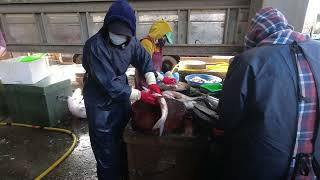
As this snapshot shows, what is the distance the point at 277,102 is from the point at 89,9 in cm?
256

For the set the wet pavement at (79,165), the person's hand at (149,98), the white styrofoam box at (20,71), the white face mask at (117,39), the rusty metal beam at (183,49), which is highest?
the white face mask at (117,39)

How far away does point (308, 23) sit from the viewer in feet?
8.23

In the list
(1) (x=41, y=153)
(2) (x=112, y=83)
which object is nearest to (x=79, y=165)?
(1) (x=41, y=153)

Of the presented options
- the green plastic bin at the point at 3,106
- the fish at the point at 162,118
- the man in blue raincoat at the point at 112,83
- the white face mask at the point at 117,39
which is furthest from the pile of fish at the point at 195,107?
the green plastic bin at the point at 3,106

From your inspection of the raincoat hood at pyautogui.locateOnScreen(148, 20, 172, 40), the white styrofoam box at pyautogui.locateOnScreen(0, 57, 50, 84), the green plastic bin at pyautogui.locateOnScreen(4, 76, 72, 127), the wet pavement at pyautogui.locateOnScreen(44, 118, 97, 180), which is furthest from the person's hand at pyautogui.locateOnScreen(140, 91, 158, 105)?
the white styrofoam box at pyautogui.locateOnScreen(0, 57, 50, 84)

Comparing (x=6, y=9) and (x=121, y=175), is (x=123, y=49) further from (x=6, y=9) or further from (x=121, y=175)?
(x=6, y=9)

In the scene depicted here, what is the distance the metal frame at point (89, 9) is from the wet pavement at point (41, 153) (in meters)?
1.24

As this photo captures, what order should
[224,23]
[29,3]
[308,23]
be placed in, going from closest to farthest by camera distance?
1. [308,23]
2. [224,23]
3. [29,3]

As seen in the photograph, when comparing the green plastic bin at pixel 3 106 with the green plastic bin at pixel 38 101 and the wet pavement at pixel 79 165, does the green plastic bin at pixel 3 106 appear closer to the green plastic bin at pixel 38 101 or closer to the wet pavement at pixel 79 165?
the green plastic bin at pixel 38 101

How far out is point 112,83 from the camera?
174 centimetres

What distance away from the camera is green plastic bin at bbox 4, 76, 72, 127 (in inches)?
133

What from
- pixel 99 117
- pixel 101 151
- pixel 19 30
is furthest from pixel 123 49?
pixel 19 30

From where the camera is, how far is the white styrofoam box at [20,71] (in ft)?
10.8

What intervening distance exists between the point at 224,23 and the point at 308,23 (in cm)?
90
